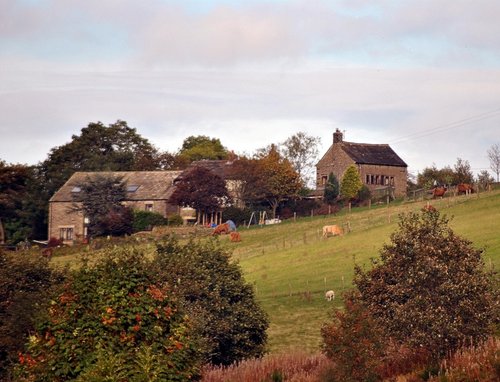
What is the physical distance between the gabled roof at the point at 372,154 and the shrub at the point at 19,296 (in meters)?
89.9

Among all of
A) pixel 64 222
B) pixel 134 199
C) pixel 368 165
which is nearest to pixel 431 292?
pixel 134 199

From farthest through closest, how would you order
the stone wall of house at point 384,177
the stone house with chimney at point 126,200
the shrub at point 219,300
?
the stone wall of house at point 384,177
the stone house with chimney at point 126,200
the shrub at point 219,300

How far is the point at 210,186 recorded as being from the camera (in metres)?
112

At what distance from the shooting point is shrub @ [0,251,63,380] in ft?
97.7

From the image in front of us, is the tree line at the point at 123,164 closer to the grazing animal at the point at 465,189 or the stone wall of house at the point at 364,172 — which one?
the stone wall of house at the point at 364,172

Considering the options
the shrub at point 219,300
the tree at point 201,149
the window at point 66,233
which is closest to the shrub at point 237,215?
the window at point 66,233

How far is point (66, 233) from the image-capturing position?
119 metres

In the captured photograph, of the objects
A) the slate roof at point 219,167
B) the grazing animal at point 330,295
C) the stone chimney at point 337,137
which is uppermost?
the stone chimney at point 337,137

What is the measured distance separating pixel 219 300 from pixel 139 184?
83.5 metres

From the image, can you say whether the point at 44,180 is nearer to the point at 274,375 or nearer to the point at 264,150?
the point at 264,150

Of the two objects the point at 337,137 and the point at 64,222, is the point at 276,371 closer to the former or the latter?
the point at 64,222

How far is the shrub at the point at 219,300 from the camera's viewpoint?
38.4 metres

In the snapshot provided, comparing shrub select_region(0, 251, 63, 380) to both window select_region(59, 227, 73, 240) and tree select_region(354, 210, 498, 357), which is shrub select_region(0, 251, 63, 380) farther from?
window select_region(59, 227, 73, 240)

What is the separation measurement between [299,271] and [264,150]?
70126 millimetres
